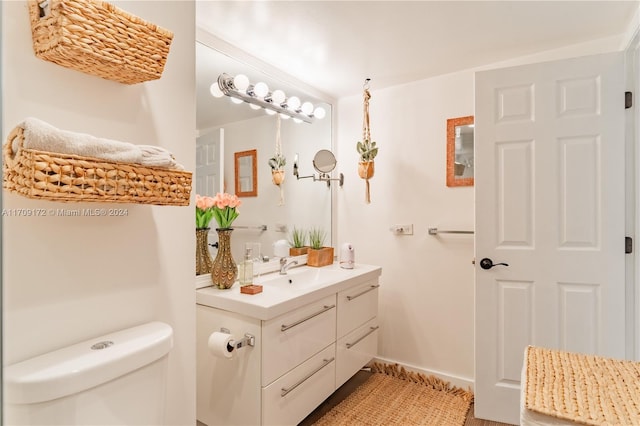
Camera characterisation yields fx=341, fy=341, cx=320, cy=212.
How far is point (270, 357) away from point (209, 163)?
→ 112cm

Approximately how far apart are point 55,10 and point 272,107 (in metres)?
1.63

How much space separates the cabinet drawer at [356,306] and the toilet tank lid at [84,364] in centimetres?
130

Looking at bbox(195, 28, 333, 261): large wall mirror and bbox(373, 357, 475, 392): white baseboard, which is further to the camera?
bbox(373, 357, 475, 392): white baseboard

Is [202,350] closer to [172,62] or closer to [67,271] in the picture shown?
[67,271]

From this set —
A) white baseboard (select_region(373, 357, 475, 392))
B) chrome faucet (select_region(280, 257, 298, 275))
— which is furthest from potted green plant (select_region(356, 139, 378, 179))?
white baseboard (select_region(373, 357, 475, 392))

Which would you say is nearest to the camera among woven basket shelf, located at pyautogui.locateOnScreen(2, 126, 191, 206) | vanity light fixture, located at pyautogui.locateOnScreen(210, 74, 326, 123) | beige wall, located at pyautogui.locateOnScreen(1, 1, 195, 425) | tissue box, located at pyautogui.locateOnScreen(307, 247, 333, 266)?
woven basket shelf, located at pyautogui.locateOnScreen(2, 126, 191, 206)

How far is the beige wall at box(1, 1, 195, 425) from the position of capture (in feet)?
2.63

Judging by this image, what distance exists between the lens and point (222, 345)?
4.84 ft

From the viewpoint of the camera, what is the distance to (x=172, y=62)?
45.2 inches

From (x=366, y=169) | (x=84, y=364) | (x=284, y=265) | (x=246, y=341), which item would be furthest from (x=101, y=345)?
(x=366, y=169)

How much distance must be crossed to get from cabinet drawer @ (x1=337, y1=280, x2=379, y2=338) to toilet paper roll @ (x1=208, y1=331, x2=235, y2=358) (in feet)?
2.64

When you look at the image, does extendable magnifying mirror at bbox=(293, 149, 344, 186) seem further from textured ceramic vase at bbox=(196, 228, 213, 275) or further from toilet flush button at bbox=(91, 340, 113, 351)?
toilet flush button at bbox=(91, 340, 113, 351)

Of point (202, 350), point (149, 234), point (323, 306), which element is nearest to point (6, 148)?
point (149, 234)

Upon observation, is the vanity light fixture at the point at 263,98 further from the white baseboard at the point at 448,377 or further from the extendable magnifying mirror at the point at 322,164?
the white baseboard at the point at 448,377
